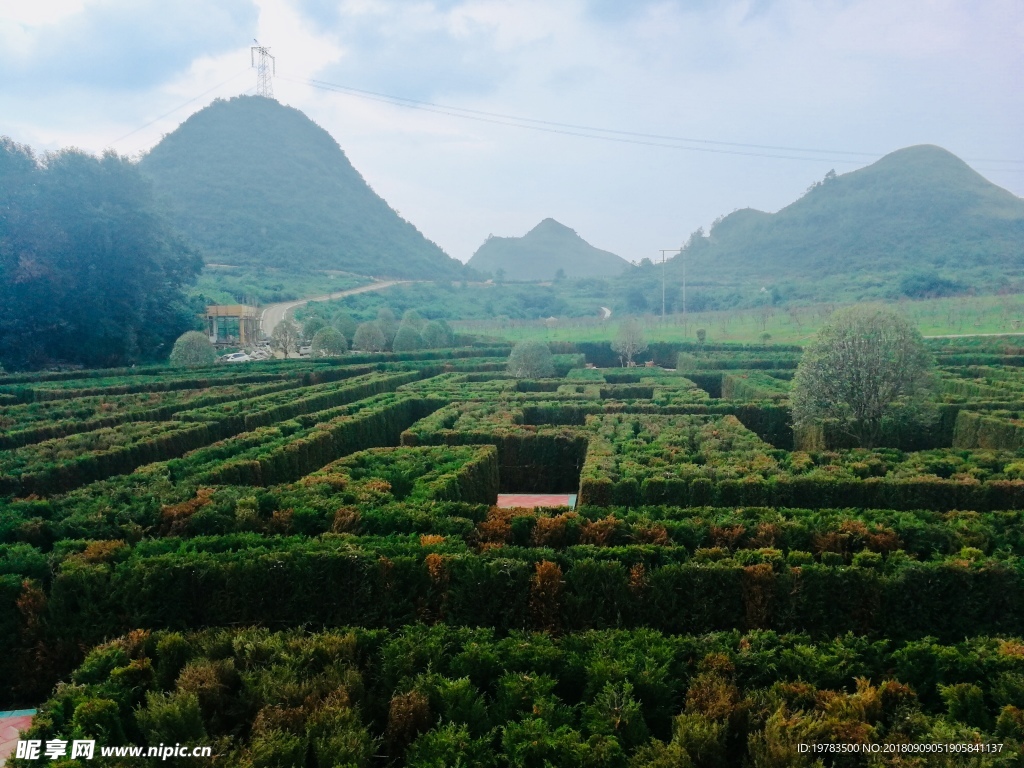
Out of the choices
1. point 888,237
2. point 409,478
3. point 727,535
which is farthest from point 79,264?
point 888,237

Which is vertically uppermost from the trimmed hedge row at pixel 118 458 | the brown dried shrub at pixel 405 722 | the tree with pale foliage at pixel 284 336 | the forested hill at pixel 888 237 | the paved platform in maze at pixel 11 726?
the forested hill at pixel 888 237

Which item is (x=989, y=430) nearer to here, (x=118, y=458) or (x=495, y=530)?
(x=495, y=530)

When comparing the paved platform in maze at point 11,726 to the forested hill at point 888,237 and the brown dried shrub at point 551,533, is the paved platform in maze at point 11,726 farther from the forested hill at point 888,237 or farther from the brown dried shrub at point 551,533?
the forested hill at point 888,237

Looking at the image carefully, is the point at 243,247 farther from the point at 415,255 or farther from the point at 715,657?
the point at 715,657

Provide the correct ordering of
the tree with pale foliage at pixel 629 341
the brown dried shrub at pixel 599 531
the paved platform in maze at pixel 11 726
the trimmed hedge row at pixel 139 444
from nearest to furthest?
the paved platform in maze at pixel 11 726, the brown dried shrub at pixel 599 531, the trimmed hedge row at pixel 139 444, the tree with pale foliage at pixel 629 341

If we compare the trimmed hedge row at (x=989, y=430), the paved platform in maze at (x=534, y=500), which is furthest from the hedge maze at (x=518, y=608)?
the trimmed hedge row at (x=989, y=430)
